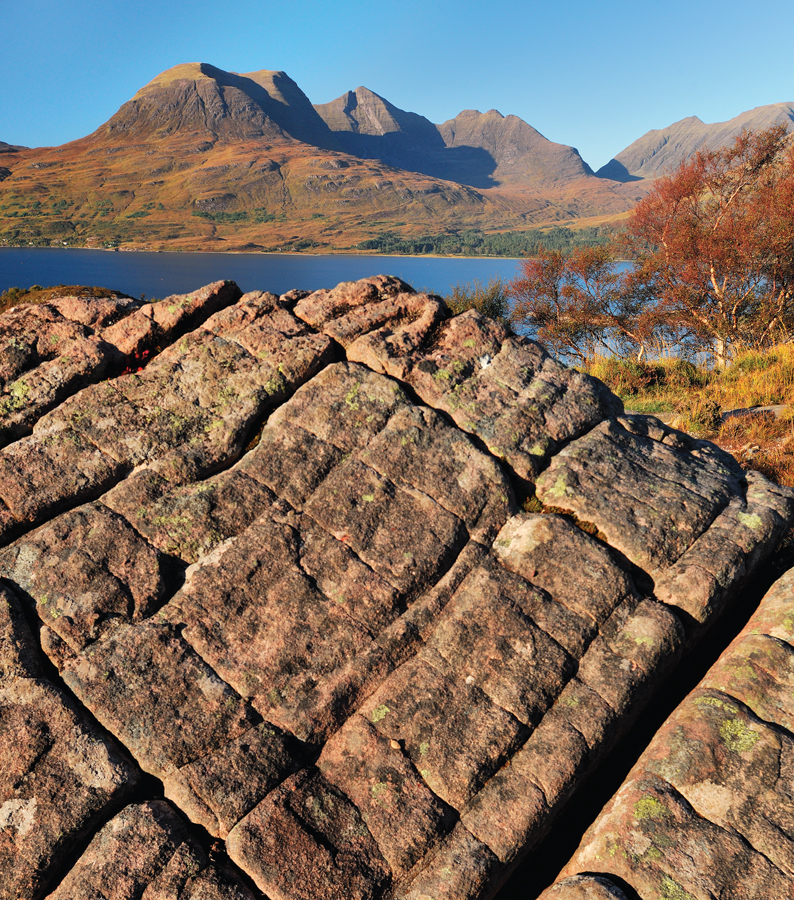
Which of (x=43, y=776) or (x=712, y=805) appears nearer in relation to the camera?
(x=43, y=776)

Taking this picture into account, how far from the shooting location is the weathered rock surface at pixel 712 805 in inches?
214

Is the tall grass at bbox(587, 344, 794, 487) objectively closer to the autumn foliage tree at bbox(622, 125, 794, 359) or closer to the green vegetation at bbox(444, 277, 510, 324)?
the autumn foliage tree at bbox(622, 125, 794, 359)

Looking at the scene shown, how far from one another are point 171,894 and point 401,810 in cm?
238

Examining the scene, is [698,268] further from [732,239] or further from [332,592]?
[332,592]

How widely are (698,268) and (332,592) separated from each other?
35984mm

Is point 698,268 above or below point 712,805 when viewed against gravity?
above

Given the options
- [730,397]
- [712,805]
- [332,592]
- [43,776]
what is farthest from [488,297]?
[43,776]

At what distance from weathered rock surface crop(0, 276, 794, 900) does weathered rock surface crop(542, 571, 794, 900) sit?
1.19 ft

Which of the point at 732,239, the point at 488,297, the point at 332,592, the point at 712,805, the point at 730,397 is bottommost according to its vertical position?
the point at 712,805

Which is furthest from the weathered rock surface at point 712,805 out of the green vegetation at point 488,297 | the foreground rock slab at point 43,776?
the green vegetation at point 488,297

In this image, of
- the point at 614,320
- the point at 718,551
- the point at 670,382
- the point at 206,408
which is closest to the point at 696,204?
the point at 614,320

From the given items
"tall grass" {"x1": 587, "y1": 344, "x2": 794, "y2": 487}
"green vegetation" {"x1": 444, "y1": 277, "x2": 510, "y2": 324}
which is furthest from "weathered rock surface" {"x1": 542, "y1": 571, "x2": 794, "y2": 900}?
"green vegetation" {"x1": 444, "y1": 277, "x2": 510, "y2": 324}

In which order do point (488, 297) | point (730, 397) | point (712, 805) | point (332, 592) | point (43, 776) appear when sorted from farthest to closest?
1. point (488, 297)
2. point (730, 397)
3. point (332, 592)
4. point (712, 805)
5. point (43, 776)

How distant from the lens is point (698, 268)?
111ft
